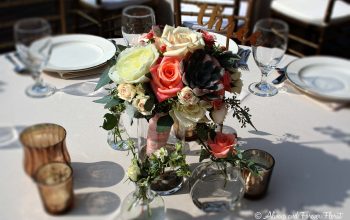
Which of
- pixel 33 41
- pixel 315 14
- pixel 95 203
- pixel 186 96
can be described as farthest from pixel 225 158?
pixel 315 14

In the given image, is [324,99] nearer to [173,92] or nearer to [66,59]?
[173,92]

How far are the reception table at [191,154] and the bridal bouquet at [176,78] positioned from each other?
169 millimetres

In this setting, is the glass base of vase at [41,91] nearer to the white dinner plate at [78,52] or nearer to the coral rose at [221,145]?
the white dinner plate at [78,52]

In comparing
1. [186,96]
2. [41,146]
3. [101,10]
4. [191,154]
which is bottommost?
[101,10]

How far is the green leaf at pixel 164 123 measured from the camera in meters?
0.71

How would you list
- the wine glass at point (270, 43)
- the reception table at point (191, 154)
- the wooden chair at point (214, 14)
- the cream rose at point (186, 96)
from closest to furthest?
1. the cream rose at point (186, 96)
2. the reception table at point (191, 154)
3. the wooden chair at point (214, 14)
4. the wine glass at point (270, 43)

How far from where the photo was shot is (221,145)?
708 mm

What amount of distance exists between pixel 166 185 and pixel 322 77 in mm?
586

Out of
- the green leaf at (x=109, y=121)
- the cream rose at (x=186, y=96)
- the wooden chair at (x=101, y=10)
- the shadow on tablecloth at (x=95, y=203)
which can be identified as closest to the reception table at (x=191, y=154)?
the shadow on tablecloth at (x=95, y=203)

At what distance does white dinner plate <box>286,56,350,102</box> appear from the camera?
106cm

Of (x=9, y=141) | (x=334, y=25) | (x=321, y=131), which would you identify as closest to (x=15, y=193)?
(x=9, y=141)

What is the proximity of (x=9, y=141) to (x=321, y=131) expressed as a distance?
688 millimetres

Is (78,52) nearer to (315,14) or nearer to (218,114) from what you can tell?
(218,114)

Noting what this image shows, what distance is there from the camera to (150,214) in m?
0.72
